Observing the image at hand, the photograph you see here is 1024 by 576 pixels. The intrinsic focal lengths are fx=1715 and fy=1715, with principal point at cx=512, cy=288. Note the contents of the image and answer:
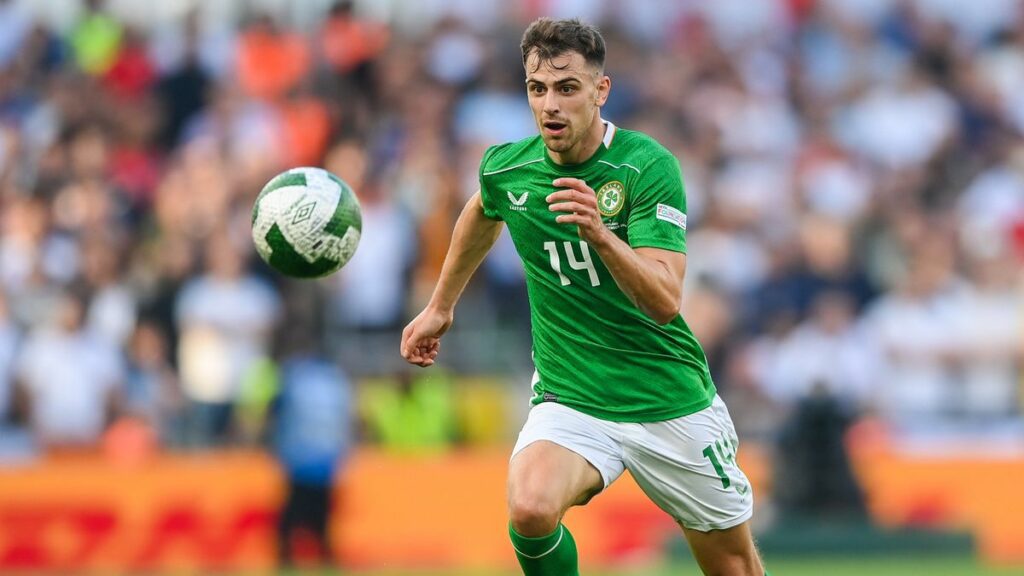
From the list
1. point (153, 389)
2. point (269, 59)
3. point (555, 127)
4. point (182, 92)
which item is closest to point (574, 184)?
point (555, 127)

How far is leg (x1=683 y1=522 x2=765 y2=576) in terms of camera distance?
Result: 23.5 feet

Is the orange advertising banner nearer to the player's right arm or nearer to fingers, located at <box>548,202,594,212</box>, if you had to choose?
the player's right arm

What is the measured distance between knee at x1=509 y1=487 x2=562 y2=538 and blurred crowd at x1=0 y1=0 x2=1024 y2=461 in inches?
269

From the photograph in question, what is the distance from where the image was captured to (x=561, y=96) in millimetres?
6754

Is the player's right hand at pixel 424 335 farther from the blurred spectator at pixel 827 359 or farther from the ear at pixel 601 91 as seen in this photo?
the blurred spectator at pixel 827 359

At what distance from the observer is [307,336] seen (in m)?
13.5

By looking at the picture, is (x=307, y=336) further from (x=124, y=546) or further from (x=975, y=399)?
(x=975, y=399)

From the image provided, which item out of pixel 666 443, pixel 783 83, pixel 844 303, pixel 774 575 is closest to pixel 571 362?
pixel 666 443

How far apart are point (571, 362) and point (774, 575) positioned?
219 inches

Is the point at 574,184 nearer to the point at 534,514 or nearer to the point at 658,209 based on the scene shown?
the point at 658,209

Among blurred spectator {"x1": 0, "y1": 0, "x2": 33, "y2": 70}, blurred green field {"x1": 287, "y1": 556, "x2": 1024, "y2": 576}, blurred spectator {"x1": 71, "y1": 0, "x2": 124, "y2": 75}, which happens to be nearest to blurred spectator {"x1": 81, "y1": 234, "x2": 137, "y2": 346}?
blurred green field {"x1": 287, "y1": 556, "x2": 1024, "y2": 576}

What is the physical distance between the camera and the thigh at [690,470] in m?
7.02

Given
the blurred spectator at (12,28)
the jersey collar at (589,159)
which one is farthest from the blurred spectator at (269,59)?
the jersey collar at (589,159)

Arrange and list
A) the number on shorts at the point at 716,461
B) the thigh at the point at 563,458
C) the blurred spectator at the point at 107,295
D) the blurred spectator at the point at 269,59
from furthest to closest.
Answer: the blurred spectator at the point at 269,59 < the blurred spectator at the point at 107,295 < the number on shorts at the point at 716,461 < the thigh at the point at 563,458
